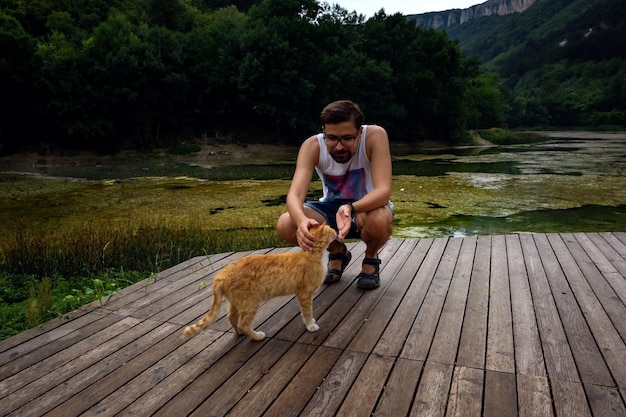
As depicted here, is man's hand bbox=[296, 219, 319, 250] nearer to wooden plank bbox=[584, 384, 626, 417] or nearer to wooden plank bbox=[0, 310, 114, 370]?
wooden plank bbox=[0, 310, 114, 370]

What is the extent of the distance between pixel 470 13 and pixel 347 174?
17936 cm

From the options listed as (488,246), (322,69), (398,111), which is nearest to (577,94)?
(398,111)

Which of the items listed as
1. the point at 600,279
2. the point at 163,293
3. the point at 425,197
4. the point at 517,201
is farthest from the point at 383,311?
the point at 517,201

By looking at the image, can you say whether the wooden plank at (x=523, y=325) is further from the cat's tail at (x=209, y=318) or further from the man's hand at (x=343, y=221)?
the cat's tail at (x=209, y=318)

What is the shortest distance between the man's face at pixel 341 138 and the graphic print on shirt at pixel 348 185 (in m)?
0.21

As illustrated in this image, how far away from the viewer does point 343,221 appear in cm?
231

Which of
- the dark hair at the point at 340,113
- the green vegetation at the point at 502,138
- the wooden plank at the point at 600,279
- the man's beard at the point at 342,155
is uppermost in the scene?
the dark hair at the point at 340,113

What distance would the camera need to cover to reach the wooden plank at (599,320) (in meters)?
1.73

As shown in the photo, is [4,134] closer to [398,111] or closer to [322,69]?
[322,69]

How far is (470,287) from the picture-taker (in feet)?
8.84

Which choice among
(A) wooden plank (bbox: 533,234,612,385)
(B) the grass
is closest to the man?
(A) wooden plank (bbox: 533,234,612,385)

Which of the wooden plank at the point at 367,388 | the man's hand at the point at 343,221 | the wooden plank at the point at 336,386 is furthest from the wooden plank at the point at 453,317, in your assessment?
the man's hand at the point at 343,221

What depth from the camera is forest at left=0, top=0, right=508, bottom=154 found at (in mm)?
20344

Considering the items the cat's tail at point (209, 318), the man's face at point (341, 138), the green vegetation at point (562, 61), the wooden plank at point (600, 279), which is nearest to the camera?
the cat's tail at point (209, 318)
